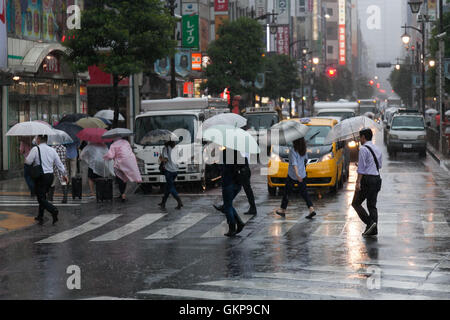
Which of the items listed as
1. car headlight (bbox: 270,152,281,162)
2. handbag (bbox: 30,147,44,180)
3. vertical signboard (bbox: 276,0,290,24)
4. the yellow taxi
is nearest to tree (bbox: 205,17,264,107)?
the yellow taxi

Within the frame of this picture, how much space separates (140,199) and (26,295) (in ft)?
39.6

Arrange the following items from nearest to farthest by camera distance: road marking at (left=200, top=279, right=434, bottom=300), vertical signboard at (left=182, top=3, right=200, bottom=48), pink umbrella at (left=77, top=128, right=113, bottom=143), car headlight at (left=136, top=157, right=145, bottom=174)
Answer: road marking at (left=200, top=279, right=434, bottom=300)
pink umbrella at (left=77, top=128, right=113, bottom=143)
car headlight at (left=136, top=157, right=145, bottom=174)
vertical signboard at (left=182, top=3, right=200, bottom=48)

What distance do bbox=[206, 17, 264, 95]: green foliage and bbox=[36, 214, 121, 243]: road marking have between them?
36859 mm

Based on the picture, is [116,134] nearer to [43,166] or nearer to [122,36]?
[43,166]

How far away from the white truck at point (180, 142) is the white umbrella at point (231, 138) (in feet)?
26.8

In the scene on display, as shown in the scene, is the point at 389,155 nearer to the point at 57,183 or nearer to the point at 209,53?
the point at 57,183

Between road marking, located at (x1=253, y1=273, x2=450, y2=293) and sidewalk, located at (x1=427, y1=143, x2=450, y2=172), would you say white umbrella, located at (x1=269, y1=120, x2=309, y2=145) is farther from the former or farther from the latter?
sidewalk, located at (x1=427, y1=143, x2=450, y2=172)

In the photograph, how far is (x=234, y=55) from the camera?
179 feet

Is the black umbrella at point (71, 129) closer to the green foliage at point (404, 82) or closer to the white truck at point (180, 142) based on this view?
the white truck at point (180, 142)

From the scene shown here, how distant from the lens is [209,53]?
5484 cm

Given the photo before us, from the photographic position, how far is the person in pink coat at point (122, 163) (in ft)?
68.6

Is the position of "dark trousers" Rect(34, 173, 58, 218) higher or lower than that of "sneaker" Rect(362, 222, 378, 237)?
higher

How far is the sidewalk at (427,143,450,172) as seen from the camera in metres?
30.0

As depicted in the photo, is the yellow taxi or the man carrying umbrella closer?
the man carrying umbrella
